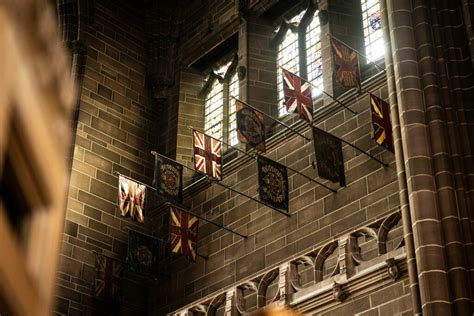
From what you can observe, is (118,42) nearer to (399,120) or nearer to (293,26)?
(293,26)

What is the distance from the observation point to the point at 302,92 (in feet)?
60.1

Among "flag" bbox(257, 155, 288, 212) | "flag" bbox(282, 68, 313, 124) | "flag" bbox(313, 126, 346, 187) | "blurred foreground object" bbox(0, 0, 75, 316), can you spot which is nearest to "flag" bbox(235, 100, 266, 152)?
"flag" bbox(257, 155, 288, 212)

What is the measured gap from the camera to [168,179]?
20.1m

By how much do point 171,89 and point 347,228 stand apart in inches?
352

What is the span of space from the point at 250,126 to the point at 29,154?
16380mm

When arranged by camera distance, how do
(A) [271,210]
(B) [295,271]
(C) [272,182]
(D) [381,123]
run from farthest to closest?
(A) [271,210] → (C) [272,182] → (D) [381,123] → (B) [295,271]

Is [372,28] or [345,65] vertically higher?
[372,28]

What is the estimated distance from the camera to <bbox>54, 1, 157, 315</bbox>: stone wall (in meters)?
20.4

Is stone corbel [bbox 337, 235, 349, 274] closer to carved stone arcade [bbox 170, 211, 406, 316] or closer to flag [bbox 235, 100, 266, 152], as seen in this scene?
carved stone arcade [bbox 170, 211, 406, 316]

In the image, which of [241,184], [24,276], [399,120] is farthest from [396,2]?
[24,276]

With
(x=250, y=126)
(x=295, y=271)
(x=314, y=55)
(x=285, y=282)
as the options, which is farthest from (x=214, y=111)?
(x=285, y=282)

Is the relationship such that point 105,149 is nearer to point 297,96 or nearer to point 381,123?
point 297,96

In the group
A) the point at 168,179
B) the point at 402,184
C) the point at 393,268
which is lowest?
the point at 393,268

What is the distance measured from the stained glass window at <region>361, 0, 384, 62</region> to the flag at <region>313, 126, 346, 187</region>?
288 cm
